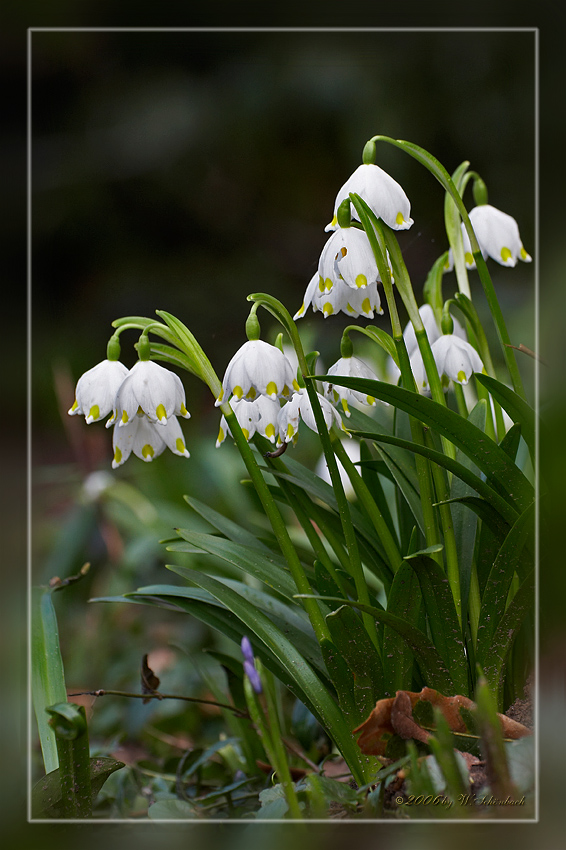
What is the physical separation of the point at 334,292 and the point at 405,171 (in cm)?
40

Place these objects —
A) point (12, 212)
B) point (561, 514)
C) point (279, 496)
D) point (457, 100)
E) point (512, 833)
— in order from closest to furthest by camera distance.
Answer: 1. point (561, 514)
2. point (512, 833)
3. point (12, 212)
4. point (279, 496)
5. point (457, 100)

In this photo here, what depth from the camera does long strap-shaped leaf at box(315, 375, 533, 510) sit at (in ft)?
1.63

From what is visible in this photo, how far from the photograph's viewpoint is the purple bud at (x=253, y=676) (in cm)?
40

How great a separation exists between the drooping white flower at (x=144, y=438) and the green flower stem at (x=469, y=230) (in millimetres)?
312

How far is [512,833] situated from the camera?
492 millimetres

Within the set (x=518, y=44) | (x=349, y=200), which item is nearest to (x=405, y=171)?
(x=518, y=44)

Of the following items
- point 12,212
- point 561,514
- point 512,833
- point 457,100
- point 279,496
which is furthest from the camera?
point 457,100

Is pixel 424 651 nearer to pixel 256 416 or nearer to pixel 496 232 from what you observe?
pixel 256 416

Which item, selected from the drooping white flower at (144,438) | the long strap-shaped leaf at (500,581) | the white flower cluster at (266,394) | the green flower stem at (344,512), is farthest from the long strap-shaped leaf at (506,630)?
the drooping white flower at (144,438)

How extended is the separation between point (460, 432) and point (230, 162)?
63cm

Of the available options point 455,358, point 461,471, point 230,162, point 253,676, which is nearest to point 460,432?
point 461,471

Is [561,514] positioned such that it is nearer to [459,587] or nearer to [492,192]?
[459,587]

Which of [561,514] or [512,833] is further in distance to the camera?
[512,833]

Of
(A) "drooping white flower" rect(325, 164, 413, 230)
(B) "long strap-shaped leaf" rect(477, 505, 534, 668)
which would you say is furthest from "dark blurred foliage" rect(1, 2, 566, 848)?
(A) "drooping white flower" rect(325, 164, 413, 230)
